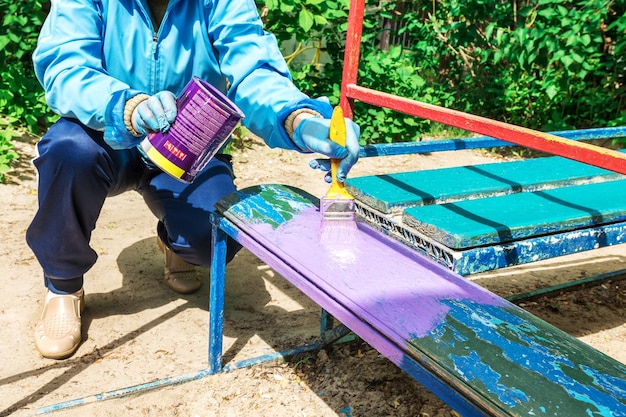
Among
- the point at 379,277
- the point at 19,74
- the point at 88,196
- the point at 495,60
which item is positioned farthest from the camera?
the point at 495,60

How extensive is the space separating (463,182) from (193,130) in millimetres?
952

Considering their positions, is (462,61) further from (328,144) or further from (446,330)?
(446,330)

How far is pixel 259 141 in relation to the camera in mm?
4695

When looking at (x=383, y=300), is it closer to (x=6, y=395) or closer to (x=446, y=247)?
(x=446, y=247)

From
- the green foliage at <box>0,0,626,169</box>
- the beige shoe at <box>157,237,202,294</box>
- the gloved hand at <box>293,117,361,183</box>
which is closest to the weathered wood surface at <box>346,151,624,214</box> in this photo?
the gloved hand at <box>293,117,361,183</box>

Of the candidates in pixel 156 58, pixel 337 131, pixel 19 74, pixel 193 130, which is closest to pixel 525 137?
pixel 337 131

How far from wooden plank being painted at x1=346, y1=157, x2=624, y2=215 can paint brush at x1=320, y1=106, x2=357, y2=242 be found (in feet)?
0.91

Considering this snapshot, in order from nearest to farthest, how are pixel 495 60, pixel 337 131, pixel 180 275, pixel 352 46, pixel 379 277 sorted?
pixel 379 277, pixel 337 131, pixel 352 46, pixel 180 275, pixel 495 60

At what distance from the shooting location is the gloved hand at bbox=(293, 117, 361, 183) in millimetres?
1498

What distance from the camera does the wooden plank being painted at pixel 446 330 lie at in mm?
963

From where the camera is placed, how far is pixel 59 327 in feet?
6.66

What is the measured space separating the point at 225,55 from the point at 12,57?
288cm

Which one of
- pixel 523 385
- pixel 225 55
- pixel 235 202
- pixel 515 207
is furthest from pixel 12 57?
pixel 523 385

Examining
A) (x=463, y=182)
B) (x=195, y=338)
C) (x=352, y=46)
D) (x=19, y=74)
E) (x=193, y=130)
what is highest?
(x=352, y=46)
